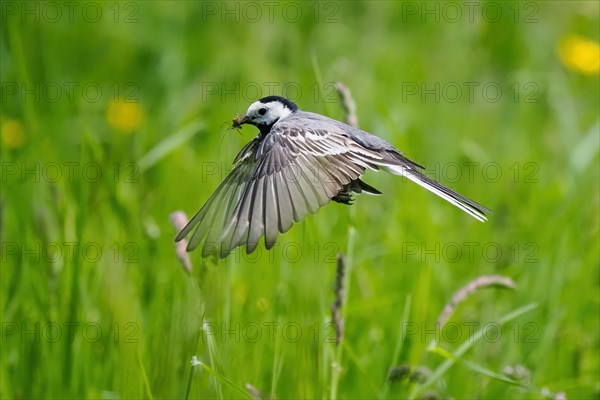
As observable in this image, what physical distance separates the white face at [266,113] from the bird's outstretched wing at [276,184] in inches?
2.7

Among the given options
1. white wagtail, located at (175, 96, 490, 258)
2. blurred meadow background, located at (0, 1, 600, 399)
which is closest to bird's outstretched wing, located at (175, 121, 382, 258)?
white wagtail, located at (175, 96, 490, 258)

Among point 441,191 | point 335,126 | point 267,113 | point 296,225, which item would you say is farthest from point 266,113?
point 296,225

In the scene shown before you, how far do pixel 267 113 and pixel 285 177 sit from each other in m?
0.35

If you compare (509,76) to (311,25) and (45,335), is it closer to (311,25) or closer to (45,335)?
(311,25)

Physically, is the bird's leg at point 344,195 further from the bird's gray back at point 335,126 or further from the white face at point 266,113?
the white face at point 266,113

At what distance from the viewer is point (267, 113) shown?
103 inches

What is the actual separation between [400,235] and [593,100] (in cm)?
282

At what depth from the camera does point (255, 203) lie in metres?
2.18

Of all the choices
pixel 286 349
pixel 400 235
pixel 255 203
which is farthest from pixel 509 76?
pixel 255 203

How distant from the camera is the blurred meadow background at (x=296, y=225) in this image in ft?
8.59

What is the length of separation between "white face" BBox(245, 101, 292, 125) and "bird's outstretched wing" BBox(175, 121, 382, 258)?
0.07 metres

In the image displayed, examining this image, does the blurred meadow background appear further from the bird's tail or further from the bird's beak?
the bird's tail

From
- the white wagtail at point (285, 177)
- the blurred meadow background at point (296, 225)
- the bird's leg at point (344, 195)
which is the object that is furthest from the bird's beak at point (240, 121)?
the bird's leg at point (344, 195)

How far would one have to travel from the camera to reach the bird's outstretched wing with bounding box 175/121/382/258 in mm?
2064
